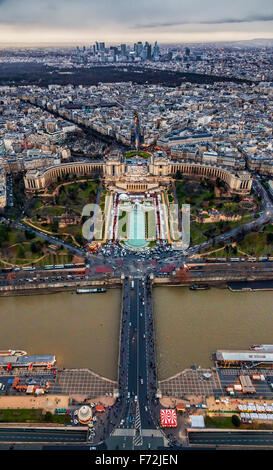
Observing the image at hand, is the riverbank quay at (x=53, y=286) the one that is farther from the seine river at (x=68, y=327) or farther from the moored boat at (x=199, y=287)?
the moored boat at (x=199, y=287)

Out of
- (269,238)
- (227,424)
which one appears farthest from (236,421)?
(269,238)

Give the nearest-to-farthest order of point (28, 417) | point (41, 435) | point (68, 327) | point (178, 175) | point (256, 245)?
point (41, 435) → point (28, 417) → point (68, 327) → point (256, 245) → point (178, 175)

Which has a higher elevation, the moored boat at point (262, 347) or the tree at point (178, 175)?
the tree at point (178, 175)

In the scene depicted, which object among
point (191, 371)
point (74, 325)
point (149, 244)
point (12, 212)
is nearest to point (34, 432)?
point (74, 325)

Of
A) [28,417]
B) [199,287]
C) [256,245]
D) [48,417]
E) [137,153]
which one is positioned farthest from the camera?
[137,153]

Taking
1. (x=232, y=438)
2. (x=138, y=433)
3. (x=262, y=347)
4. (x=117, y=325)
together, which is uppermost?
(x=117, y=325)

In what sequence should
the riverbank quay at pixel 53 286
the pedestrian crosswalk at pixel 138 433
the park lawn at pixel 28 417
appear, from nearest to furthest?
the pedestrian crosswalk at pixel 138 433 < the park lawn at pixel 28 417 < the riverbank quay at pixel 53 286

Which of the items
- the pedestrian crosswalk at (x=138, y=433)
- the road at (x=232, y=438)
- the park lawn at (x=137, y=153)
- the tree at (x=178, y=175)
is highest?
the park lawn at (x=137, y=153)

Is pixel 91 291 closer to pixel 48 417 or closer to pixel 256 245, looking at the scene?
pixel 48 417

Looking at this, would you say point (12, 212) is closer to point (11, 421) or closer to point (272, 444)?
point (11, 421)

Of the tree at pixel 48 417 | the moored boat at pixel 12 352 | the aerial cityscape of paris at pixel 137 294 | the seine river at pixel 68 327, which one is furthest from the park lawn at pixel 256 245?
the tree at pixel 48 417
